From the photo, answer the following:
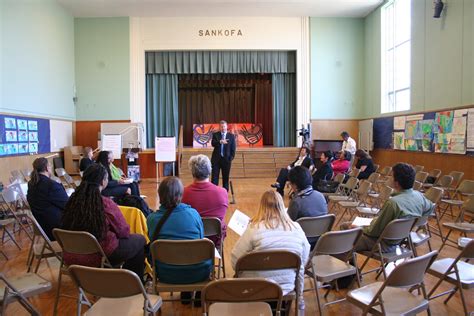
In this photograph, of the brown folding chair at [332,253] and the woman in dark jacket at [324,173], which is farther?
the woman in dark jacket at [324,173]

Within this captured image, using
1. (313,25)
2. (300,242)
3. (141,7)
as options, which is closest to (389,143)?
(313,25)

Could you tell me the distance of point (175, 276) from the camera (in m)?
2.63

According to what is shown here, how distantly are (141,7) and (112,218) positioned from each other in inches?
424

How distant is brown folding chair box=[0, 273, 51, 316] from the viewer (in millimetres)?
2350

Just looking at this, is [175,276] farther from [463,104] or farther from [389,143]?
[389,143]

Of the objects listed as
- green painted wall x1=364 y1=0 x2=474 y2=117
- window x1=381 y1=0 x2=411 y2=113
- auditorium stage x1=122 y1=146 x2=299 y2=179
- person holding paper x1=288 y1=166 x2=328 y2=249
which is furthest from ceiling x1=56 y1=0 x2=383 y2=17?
person holding paper x1=288 y1=166 x2=328 y2=249

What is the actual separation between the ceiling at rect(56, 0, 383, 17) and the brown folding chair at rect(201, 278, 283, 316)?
1095 centimetres

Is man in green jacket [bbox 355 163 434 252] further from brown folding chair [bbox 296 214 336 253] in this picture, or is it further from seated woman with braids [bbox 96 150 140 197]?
seated woman with braids [bbox 96 150 140 197]

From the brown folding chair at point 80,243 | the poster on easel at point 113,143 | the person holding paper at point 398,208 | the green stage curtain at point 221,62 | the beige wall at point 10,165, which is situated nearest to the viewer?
the brown folding chair at point 80,243

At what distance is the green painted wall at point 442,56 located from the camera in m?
7.80

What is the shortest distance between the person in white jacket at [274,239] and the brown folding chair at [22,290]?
130cm

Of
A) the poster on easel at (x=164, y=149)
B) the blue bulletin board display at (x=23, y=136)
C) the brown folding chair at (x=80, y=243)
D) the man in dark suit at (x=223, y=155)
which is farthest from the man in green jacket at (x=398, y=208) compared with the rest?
the poster on easel at (x=164, y=149)

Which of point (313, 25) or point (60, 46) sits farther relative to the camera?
point (313, 25)

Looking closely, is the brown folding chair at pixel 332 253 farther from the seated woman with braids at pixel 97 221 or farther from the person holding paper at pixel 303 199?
the seated woman with braids at pixel 97 221
